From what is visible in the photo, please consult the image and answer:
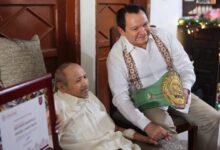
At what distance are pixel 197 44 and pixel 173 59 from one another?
65.2 inches

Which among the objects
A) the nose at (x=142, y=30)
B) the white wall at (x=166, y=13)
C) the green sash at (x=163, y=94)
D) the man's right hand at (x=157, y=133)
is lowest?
the man's right hand at (x=157, y=133)

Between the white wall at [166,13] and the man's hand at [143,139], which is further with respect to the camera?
the white wall at [166,13]

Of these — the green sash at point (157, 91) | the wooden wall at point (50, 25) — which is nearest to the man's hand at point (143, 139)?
the green sash at point (157, 91)

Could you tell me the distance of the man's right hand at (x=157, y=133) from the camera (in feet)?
5.50

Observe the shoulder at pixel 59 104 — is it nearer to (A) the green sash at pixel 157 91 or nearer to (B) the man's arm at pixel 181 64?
(A) the green sash at pixel 157 91

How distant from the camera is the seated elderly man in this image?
5.01 ft

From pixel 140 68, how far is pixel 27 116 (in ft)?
3.28

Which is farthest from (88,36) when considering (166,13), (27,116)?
(27,116)

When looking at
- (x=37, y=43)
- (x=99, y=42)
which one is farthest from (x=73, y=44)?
(x=37, y=43)

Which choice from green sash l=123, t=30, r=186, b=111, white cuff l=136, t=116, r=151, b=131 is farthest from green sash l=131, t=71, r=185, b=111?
white cuff l=136, t=116, r=151, b=131

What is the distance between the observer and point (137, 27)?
186 centimetres

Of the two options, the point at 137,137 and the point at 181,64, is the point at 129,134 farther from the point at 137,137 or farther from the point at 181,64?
the point at 181,64

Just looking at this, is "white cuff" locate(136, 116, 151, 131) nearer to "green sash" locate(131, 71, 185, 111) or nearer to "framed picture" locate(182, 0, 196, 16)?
"green sash" locate(131, 71, 185, 111)

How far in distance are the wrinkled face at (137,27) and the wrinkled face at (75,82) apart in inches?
16.9
